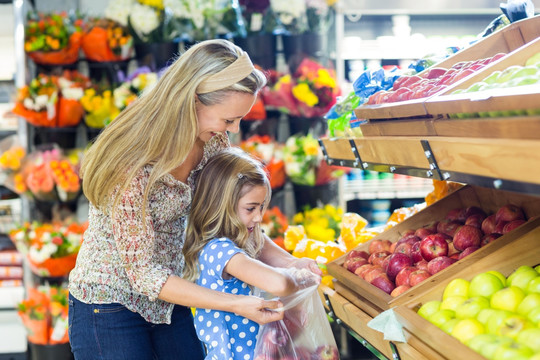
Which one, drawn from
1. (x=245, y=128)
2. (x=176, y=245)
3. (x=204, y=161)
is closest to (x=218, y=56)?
(x=204, y=161)

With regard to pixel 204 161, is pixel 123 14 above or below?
above

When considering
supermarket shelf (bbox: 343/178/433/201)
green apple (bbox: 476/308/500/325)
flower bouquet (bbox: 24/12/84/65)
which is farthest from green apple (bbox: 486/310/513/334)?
flower bouquet (bbox: 24/12/84/65)

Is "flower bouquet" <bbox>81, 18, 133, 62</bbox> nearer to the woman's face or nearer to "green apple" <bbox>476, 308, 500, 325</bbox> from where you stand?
the woman's face

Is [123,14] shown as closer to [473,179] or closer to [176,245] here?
[176,245]

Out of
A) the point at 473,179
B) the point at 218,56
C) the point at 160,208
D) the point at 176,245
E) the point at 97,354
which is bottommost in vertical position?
the point at 97,354

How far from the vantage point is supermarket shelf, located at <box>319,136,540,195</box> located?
1053 millimetres

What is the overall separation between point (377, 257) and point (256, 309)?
0.57m

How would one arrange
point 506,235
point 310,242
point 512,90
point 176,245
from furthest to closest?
point 310,242 → point 176,245 → point 506,235 → point 512,90

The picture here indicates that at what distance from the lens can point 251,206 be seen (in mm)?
2027

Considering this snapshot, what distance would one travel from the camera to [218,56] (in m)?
1.85

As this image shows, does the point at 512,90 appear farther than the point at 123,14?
No

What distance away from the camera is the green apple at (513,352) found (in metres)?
1.18

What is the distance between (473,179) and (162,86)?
97 centimetres

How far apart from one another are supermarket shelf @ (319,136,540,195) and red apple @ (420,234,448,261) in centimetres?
29
